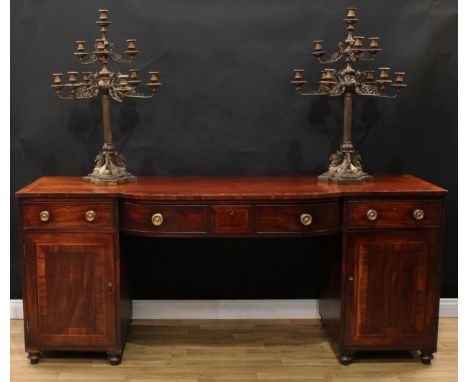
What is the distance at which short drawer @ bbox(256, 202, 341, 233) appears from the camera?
9.78 feet

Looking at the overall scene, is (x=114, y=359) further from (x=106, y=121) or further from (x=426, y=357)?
(x=426, y=357)

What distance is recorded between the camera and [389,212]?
9.90 ft

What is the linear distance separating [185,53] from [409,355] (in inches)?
80.2

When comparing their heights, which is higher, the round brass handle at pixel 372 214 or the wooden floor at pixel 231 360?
the round brass handle at pixel 372 214

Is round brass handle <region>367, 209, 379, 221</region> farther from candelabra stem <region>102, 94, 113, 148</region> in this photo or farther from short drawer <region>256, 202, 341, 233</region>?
candelabra stem <region>102, 94, 113, 148</region>

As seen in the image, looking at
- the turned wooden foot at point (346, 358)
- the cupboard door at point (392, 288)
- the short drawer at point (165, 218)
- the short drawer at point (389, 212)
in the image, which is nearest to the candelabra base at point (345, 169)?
the short drawer at point (389, 212)

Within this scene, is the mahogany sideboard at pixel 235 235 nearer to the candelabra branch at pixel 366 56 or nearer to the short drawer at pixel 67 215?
the short drawer at pixel 67 215

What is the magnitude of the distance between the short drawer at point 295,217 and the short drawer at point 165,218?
29cm

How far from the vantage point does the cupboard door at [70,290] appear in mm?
3020

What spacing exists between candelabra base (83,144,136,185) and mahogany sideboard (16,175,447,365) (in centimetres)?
A: 9

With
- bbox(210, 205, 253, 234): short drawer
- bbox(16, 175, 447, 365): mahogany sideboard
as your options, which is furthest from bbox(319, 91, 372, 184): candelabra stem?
bbox(210, 205, 253, 234): short drawer

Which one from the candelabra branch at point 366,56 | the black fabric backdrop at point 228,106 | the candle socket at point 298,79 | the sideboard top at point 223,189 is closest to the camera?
the sideboard top at point 223,189

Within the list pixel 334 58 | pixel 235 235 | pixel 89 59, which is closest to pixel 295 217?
pixel 235 235

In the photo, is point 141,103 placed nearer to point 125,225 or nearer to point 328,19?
point 125,225
